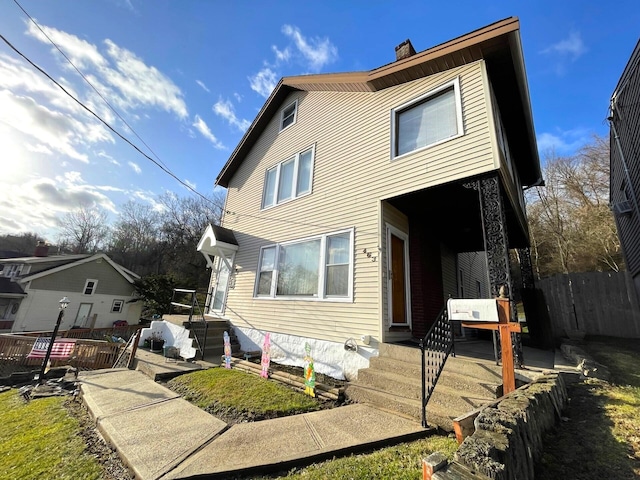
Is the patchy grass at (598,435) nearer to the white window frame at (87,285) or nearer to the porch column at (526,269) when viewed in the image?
the porch column at (526,269)

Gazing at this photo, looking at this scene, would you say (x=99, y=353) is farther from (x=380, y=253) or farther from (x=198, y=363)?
(x=380, y=253)

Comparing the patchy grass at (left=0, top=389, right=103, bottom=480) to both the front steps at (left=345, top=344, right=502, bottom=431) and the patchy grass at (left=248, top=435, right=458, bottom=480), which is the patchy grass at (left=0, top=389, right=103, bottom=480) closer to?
the patchy grass at (left=248, top=435, right=458, bottom=480)

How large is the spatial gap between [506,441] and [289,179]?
8.20 metres

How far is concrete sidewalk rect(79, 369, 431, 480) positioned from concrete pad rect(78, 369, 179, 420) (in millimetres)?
35

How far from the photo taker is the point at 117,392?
208 inches

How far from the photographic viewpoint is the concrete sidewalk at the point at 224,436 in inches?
109

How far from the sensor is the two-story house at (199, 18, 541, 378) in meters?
5.25

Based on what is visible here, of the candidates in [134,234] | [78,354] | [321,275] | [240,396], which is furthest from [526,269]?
[134,234]

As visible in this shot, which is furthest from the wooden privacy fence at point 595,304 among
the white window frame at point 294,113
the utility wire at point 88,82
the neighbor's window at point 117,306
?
the neighbor's window at point 117,306

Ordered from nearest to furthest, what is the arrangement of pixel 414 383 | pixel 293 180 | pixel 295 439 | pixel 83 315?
pixel 295 439 → pixel 414 383 → pixel 293 180 → pixel 83 315

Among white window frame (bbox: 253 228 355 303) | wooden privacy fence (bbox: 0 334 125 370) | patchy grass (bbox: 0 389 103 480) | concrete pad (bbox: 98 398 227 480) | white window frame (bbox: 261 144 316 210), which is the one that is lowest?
wooden privacy fence (bbox: 0 334 125 370)

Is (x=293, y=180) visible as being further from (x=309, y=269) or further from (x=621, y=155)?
(x=621, y=155)

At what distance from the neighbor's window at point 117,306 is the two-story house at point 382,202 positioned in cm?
2021

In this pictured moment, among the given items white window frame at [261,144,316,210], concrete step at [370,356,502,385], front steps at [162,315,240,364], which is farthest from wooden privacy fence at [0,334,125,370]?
concrete step at [370,356,502,385]
